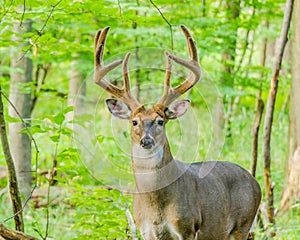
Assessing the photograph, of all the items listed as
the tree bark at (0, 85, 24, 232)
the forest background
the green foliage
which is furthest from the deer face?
the green foliage

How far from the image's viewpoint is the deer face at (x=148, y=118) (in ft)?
15.4

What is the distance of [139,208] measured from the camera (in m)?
4.91

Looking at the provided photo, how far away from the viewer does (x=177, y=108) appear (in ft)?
16.2

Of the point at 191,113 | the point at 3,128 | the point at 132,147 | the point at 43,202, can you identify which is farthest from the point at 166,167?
the point at 43,202

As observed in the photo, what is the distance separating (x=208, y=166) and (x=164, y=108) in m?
0.82

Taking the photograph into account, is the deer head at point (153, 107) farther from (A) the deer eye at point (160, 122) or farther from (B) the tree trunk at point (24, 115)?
(B) the tree trunk at point (24, 115)

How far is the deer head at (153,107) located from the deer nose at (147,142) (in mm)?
65

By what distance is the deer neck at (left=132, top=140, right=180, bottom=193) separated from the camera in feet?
15.9

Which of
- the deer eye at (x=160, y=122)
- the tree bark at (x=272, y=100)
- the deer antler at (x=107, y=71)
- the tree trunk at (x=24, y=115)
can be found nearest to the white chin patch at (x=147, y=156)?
the deer eye at (x=160, y=122)

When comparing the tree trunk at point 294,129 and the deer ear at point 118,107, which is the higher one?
the deer ear at point 118,107

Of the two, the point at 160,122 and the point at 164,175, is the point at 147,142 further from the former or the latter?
the point at 164,175

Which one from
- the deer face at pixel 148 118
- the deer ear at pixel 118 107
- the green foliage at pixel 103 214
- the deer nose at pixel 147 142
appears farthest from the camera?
the green foliage at pixel 103 214

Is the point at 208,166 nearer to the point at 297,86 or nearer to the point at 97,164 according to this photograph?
the point at 97,164

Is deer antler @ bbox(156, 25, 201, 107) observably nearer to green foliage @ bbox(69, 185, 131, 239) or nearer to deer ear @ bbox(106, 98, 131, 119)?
deer ear @ bbox(106, 98, 131, 119)
